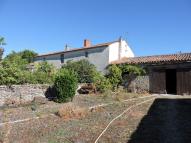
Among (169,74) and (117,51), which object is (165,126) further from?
(117,51)

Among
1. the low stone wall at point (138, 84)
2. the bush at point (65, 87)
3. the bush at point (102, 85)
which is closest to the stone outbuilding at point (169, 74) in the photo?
the low stone wall at point (138, 84)

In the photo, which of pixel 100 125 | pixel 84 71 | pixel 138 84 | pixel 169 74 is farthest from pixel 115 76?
pixel 100 125

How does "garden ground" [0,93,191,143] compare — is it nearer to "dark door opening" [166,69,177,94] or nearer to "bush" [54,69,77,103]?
"bush" [54,69,77,103]

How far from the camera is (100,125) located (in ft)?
45.3

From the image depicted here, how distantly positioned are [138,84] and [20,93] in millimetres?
12110

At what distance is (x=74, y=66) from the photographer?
1245 inches

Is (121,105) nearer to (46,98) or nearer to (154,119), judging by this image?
(154,119)

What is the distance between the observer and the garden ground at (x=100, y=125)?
11.6 meters

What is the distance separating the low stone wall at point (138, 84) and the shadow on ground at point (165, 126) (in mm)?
9853

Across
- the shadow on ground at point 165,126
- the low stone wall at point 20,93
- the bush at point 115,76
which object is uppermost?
the bush at point 115,76

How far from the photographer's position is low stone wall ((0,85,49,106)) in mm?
20920

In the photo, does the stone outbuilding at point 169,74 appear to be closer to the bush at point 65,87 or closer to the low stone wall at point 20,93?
the bush at point 65,87

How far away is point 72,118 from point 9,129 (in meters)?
3.60

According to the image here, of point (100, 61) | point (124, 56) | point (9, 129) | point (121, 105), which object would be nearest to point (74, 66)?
point (100, 61)
